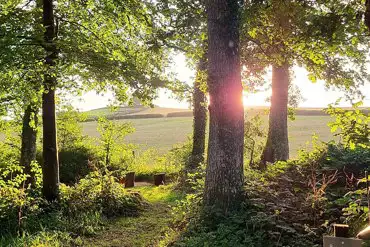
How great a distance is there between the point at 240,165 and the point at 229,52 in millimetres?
2472

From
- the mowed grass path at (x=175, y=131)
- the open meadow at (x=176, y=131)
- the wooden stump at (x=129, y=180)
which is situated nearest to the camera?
the wooden stump at (x=129, y=180)

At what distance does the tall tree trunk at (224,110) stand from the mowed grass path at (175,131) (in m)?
22.1

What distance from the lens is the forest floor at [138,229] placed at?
8.39 m

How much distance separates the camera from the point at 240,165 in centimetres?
802

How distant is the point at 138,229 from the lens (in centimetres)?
945

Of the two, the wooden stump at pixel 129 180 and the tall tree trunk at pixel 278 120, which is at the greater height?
the tall tree trunk at pixel 278 120

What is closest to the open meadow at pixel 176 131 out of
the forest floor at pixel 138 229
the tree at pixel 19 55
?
the forest floor at pixel 138 229

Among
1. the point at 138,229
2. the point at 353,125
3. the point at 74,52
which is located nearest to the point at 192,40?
the point at 74,52

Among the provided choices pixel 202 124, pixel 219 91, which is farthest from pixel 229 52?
A: pixel 202 124

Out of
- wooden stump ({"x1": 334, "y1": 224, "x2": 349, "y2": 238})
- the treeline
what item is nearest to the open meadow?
the treeline

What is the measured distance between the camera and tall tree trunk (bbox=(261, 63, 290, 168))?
14.1m

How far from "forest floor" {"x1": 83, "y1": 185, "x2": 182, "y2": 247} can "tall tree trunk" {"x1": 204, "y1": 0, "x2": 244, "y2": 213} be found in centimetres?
179

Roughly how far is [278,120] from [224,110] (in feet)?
22.6

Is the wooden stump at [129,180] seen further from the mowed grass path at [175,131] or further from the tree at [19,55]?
the mowed grass path at [175,131]
